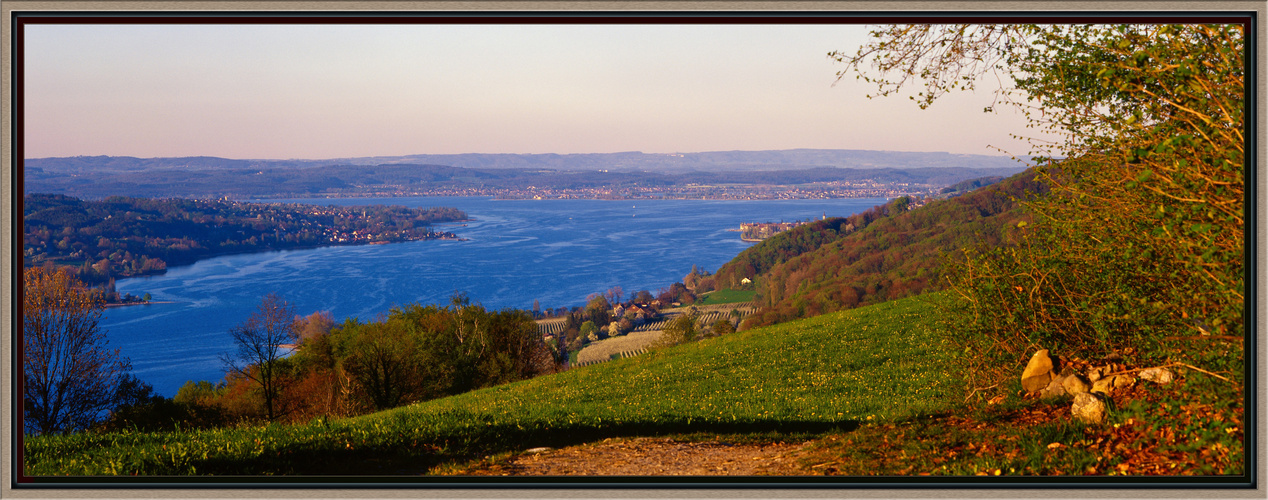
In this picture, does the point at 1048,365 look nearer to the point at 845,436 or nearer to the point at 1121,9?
the point at 845,436

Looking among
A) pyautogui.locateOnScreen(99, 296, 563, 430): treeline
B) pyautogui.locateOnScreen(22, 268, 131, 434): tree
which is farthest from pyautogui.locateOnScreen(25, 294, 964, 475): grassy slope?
pyautogui.locateOnScreen(22, 268, 131, 434): tree

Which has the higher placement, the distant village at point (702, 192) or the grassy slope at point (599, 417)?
the distant village at point (702, 192)

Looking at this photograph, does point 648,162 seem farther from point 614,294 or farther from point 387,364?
point 387,364

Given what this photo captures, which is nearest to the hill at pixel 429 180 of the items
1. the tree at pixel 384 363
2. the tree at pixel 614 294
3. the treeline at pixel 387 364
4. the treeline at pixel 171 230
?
the treeline at pixel 171 230

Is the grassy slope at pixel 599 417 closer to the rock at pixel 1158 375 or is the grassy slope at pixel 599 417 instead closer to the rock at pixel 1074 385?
the rock at pixel 1074 385

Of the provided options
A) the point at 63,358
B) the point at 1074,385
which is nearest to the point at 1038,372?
the point at 1074,385

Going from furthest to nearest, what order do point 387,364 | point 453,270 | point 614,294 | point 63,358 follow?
1. point 453,270
2. point 614,294
3. point 387,364
4. point 63,358
